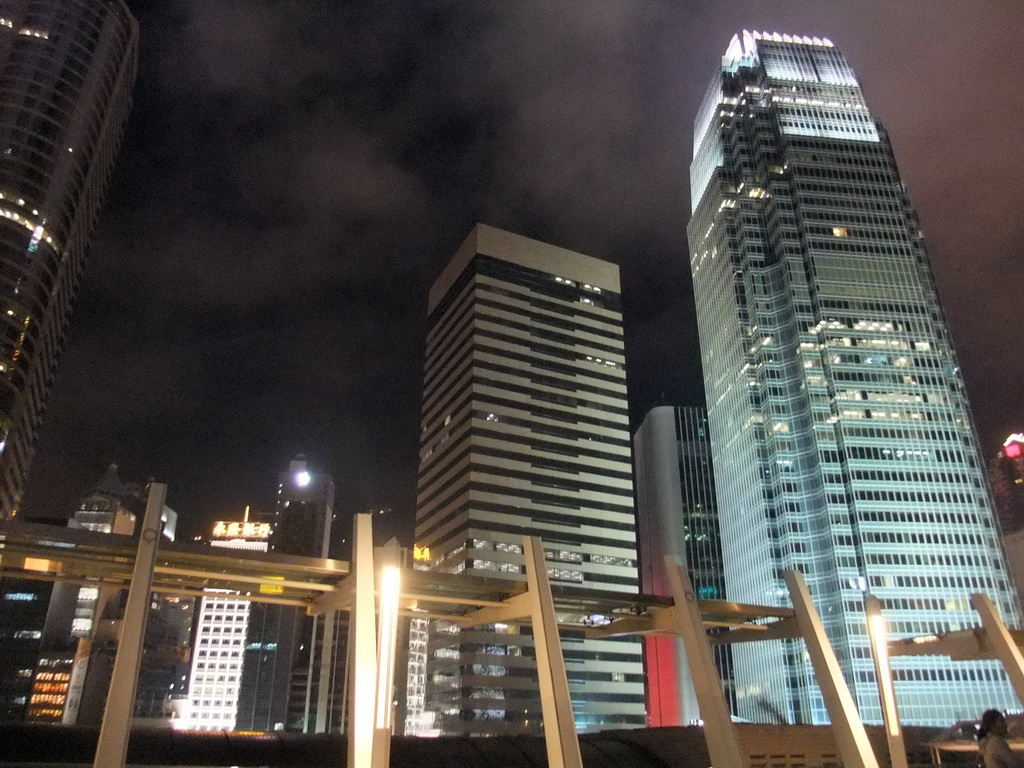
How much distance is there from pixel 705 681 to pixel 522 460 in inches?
3819

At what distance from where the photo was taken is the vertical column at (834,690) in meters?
24.2

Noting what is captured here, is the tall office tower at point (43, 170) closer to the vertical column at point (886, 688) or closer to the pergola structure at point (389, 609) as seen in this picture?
the pergola structure at point (389, 609)

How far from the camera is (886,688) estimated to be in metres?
27.3

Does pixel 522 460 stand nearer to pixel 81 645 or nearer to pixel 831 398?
pixel 831 398

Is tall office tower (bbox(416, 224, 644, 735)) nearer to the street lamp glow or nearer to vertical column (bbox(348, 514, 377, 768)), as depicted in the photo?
vertical column (bbox(348, 514, 377, 768))

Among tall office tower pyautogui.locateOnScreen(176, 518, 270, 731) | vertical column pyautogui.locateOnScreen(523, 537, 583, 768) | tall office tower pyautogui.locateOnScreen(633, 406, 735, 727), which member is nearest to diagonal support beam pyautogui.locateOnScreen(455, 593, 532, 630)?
vertical column pyautogui.locateOnScreen(523, 537, 583, 768)

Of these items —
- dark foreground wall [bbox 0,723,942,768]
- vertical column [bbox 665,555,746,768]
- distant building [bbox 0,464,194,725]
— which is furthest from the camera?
distant building [bbox 0,464,194,725]

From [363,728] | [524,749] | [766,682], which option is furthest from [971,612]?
[363,728]

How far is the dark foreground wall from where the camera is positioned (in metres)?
26.2

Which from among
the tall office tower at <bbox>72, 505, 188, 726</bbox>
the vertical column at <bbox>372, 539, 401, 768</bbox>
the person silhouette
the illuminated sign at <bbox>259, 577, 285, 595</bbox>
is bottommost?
the person silhouette

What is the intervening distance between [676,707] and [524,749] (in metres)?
102

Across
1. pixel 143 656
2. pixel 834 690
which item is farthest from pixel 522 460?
pixel 834 690

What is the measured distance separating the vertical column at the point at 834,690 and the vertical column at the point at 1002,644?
6.90m

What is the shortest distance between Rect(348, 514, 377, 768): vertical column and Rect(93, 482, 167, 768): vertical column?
5459 mm
